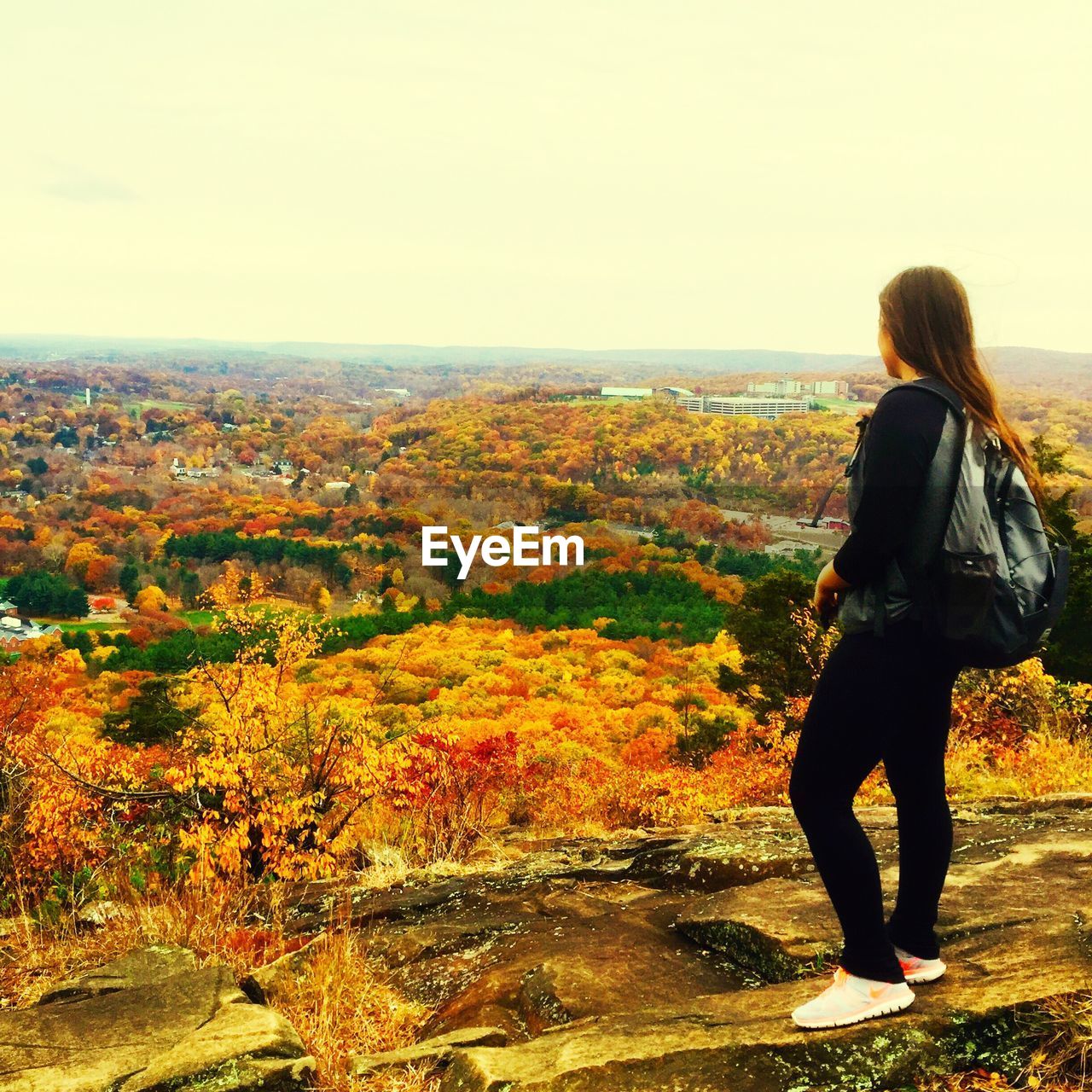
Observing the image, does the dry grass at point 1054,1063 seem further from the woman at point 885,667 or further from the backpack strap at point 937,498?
the backpack strap at point 937,498

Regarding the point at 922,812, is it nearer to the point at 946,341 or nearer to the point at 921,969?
the point at 921,969

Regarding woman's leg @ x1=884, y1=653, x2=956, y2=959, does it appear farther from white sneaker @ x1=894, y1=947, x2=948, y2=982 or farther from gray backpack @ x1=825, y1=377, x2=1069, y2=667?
gray backpack @ x1=825, y1=377, x2=1069, y2=667

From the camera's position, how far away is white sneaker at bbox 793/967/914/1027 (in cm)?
218

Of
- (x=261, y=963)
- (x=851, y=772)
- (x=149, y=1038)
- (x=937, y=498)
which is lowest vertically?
(x=261, y=963)

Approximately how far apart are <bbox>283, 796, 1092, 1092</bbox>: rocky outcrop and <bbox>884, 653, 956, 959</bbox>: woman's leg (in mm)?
143

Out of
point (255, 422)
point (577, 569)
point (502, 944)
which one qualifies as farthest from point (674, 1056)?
point (255, 422)

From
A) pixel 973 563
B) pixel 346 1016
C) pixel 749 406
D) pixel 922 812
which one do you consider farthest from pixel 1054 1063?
pixel 749 406

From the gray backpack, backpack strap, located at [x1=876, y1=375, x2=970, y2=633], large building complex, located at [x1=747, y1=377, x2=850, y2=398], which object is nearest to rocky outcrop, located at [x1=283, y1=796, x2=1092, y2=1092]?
the gray backpack

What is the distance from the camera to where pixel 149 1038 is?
2527 millimetres

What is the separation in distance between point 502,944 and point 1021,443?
8.18ft

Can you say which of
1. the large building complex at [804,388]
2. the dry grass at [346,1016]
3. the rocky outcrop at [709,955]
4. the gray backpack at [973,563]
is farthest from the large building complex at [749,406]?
the gray backpack at [973,563]

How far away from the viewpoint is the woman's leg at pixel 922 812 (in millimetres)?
2227

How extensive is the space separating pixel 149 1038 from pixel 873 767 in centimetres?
195

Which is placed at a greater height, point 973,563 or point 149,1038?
point 973,563
